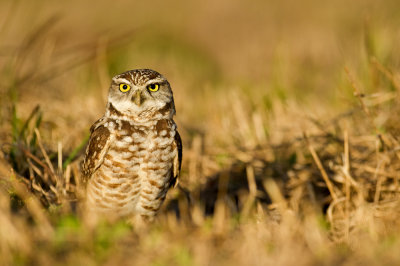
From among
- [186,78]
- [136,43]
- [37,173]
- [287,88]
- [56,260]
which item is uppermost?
[136,43]

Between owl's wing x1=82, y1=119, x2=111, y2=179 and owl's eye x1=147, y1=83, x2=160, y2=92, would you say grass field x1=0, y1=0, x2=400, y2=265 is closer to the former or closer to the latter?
owl's wing x1=82, y1=119, x2=111, y2=179

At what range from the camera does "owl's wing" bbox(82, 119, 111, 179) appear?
12.0 feet

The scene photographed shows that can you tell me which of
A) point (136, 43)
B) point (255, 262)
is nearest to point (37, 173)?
point (255, 262)

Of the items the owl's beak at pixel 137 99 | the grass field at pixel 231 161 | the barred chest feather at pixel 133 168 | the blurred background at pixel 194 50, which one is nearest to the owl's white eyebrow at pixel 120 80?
the owl's beak at pixel 137 99

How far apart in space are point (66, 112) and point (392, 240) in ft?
12.8

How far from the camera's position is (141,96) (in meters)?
3.68

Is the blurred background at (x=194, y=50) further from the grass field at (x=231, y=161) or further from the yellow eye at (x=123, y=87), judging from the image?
the yellow eye at (x=123, y=87)

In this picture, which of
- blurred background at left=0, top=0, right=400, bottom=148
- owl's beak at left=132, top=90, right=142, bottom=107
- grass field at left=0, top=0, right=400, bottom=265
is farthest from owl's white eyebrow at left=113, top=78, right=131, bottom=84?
blurred background at left=0, top=0, right=400, bottom=148

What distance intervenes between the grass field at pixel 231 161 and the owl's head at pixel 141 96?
0.71m

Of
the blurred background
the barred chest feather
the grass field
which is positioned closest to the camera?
the grass field

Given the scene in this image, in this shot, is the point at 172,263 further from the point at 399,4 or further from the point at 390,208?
the point at 399,4

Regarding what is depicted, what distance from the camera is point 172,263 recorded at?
255 centimetres

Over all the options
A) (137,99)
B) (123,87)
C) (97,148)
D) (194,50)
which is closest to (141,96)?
(137,99)

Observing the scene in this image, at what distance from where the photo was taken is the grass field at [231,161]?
265 centimetres
